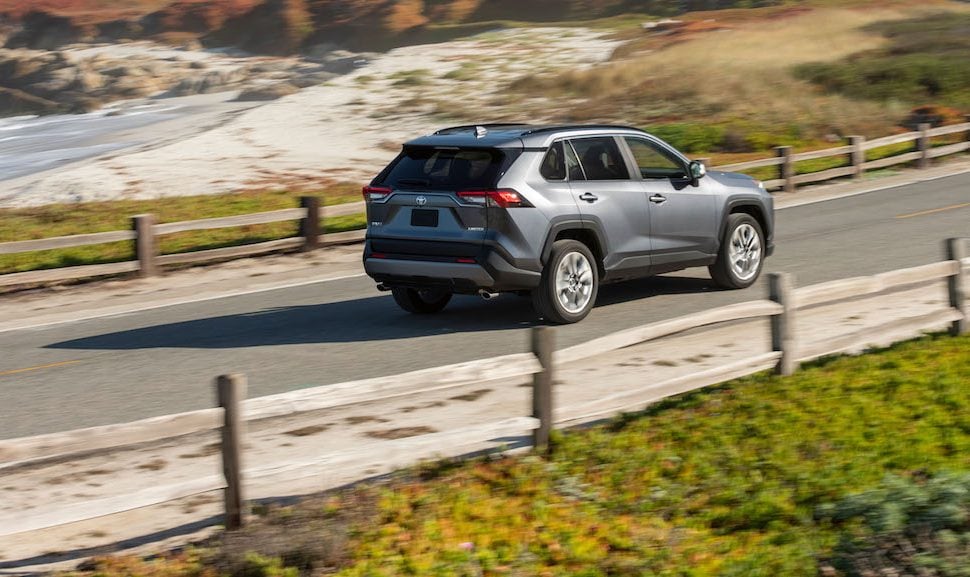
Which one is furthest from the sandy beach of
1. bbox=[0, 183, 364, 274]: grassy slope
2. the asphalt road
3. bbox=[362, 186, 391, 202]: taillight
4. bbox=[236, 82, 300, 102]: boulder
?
bbox=[362, 186, 391, 202]: taillight

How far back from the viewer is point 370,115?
4256 centimetres

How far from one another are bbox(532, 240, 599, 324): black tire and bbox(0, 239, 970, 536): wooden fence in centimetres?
269

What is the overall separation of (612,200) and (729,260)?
210cm

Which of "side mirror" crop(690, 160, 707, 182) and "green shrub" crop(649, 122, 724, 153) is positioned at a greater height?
"side mirror" crop(690, 160, 707, 182)

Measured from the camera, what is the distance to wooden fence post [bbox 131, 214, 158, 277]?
16859 mm

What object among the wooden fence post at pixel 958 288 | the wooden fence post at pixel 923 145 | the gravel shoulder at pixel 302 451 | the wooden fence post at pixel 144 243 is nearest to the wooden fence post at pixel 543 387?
the gravel shoulder at pixel 302 451

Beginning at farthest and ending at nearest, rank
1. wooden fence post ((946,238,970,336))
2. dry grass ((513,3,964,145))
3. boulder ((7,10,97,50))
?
boulder ((7,10,97,50)), dry grass ((513,3,964,145)), wooden fence post ((946,238,970,336))

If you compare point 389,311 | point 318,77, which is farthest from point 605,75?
point 389,311

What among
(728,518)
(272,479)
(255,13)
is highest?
(255,13)

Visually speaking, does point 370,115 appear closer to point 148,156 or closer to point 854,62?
point 148,156

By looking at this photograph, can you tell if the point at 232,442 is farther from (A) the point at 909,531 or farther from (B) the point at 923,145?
(B) the point at 923,145

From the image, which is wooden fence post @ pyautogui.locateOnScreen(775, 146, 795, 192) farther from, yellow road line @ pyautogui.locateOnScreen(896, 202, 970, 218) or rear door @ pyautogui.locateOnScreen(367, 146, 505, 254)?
rear door @ pyautogui.locateOnScreen(367, 146, 505, 254)

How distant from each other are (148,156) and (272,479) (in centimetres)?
2901

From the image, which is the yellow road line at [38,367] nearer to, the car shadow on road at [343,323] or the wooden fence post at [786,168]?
the car shadow on road at [343,323]
